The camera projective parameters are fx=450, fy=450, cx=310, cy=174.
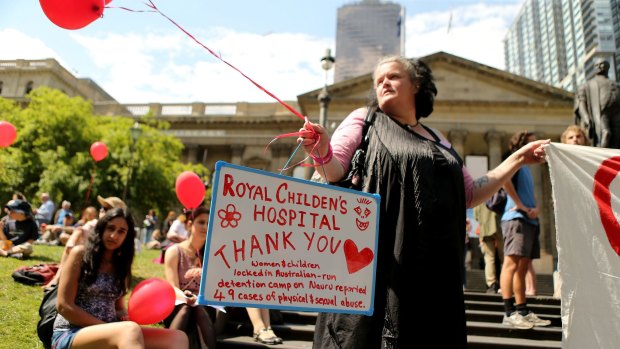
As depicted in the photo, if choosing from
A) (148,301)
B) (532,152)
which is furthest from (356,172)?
(148,301)

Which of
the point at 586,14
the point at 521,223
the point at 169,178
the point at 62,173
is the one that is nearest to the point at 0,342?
the point at 521,223

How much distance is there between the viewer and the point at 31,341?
175 inches

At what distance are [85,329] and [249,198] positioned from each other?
2322 mm

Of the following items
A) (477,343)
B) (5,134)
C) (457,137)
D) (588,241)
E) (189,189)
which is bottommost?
(477,343)

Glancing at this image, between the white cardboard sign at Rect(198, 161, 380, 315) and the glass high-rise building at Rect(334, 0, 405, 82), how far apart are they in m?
92.2

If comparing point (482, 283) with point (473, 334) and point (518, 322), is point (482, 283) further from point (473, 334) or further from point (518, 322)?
point (518, 322)

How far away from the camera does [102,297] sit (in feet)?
11.7

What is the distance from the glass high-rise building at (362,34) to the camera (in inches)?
3642

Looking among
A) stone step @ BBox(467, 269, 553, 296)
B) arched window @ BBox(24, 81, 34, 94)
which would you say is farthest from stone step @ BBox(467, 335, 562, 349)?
arched window @ BBox(24, 81, 34, 94)

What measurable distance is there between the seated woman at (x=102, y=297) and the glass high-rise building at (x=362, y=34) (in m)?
90.6

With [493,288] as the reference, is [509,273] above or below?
above

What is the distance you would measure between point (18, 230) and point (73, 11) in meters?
8.97

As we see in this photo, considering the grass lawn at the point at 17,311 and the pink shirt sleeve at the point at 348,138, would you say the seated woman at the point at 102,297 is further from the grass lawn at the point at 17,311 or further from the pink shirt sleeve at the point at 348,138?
the pink shirt sleeve at the point at 348,138

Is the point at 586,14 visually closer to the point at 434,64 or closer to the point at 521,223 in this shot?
the point at 521,223
